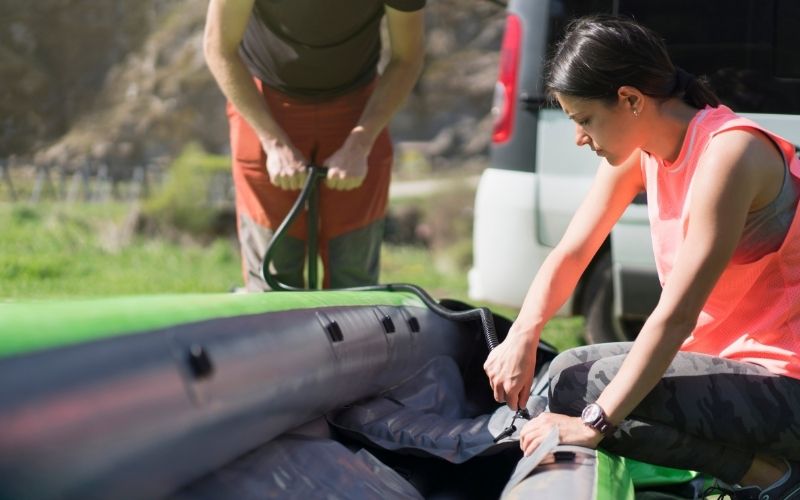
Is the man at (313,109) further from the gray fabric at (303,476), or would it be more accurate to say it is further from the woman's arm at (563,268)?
the gray fabric at (303,476)

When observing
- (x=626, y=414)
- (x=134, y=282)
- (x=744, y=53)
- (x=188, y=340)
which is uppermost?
(x=744, y=53)

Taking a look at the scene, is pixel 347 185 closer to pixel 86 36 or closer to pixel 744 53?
pixel 744 53

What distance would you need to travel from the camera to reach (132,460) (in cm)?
193

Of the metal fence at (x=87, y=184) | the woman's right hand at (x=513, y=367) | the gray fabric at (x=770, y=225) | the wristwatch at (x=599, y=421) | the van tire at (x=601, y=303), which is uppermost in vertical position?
the gray fabric at (x=770, y=225)

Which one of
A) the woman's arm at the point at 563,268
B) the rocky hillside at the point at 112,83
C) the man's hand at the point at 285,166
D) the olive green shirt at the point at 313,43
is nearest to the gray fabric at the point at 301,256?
the man's hand at the point at 285,166

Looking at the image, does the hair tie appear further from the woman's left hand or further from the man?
the man

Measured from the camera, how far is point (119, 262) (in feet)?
28.9

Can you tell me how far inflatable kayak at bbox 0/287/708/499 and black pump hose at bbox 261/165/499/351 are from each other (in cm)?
2

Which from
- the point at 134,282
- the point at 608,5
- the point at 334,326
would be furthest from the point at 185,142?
the point at 334,326

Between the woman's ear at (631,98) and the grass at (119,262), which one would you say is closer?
the woman's ear at (631,98)

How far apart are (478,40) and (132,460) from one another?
47.6 feet

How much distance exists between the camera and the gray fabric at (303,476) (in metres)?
2.25

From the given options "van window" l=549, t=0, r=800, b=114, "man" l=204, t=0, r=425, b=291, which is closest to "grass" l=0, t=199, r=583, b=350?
"van window" l=549, t=0, r=800, b=114

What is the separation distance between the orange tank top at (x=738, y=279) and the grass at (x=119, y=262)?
9.96ft
